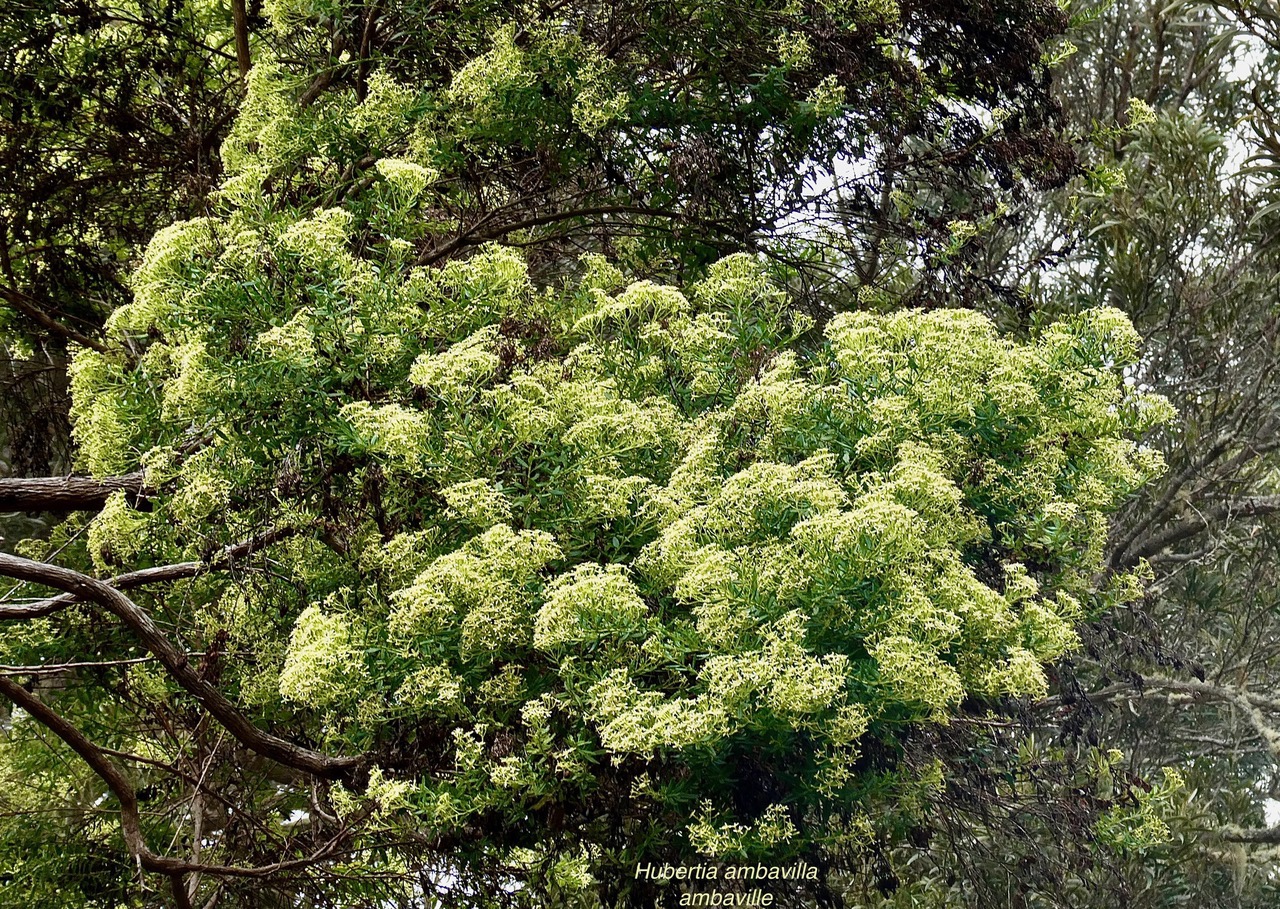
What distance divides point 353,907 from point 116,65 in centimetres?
579

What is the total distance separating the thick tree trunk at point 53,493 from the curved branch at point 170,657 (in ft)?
2.98

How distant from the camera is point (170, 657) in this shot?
6.18m

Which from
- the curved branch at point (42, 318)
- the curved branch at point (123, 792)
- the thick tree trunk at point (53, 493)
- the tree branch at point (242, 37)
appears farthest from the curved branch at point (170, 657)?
the tree branch at point (242, 37)

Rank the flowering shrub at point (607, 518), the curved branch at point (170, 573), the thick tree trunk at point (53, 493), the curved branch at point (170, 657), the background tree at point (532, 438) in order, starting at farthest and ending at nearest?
the thick tree trunk at point (53, 493), the curved branch at point (170, 573), the curved branch at point (170, 657), the background tree at point (532, 438), the flowering shrub at point (607, 518)

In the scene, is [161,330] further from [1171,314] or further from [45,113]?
[1171,314]

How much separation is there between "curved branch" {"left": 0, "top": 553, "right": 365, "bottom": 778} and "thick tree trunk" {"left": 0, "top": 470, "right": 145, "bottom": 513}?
0.91m

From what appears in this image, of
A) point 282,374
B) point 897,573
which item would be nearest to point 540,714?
point 897,573

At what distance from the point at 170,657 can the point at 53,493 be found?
1.67 m

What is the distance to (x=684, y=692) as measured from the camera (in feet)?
16.3

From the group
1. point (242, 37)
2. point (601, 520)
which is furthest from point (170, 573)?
point (242, 37)

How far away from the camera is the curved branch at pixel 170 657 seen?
610 cm

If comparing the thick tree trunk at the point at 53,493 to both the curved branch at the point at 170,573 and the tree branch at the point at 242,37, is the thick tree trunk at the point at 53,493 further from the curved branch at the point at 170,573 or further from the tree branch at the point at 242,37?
the tree branch at the point at 242,37

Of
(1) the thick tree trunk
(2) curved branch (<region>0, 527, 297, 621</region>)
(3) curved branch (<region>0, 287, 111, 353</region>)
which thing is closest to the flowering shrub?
(2) curved branch (<region>0, 527, 297, 621</region>)

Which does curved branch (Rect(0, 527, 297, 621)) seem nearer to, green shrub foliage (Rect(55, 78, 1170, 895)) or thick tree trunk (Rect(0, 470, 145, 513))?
green shrub foliage (Rect(55, 78, 1170, 895))
